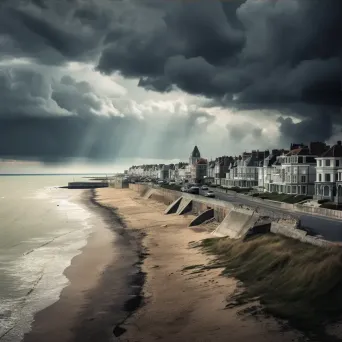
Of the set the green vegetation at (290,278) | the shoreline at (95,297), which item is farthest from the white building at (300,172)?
the green vegetation at (290,278)

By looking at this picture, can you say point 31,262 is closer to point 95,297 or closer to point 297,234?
point 95,297

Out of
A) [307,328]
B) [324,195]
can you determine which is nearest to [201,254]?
[307,328]

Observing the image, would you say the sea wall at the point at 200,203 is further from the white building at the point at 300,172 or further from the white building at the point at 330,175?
the white building at the point at 300,172

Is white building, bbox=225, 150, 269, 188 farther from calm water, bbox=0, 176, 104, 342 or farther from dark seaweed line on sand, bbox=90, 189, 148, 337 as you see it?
dark seaweed line on sand, bbox=90, 189, 148, 337

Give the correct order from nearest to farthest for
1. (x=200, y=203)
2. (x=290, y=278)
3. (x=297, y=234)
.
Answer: (x=290, y=278)
(x=297, y=234)
(x=200, y=203)

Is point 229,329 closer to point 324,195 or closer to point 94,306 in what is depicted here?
point 94,306

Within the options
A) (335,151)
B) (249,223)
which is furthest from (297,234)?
(335,151)
